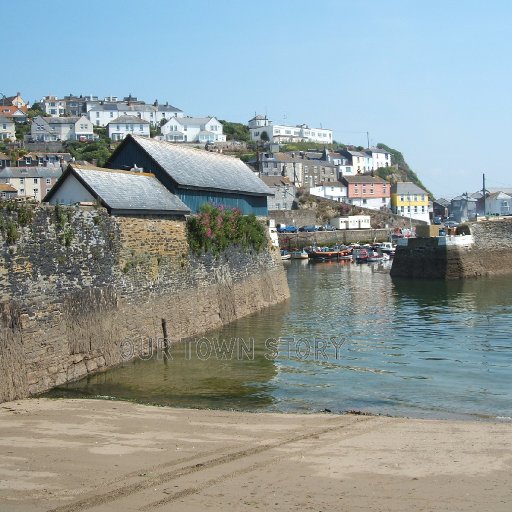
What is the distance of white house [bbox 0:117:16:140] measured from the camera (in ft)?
381

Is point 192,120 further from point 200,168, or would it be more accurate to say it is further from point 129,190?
point 129,190

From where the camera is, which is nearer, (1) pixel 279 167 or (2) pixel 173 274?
(2) pixel 173 274

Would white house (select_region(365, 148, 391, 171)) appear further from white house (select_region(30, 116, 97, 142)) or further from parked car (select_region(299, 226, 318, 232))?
white house (select_region(30, 116, 97, 142))

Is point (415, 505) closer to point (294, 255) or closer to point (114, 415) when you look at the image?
point (114, 415)

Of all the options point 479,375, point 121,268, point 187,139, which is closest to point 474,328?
point 479,375

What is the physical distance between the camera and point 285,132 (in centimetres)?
15550

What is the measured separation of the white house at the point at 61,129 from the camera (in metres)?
117

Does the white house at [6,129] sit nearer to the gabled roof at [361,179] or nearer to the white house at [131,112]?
the white house at [131,112]

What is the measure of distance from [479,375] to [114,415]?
1068cm

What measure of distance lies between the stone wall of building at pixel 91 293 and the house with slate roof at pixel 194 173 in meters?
2.16

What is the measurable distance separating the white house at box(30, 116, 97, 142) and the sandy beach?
106 meters

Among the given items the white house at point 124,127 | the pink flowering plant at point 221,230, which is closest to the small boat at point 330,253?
the pink flowering plant at point 221,230

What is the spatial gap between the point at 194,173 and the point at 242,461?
20.1m

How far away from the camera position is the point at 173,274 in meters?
26.2
